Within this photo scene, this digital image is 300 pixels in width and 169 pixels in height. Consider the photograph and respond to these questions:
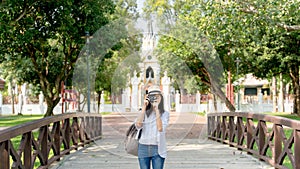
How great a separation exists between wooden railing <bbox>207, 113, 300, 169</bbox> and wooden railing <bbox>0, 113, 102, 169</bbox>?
12.4 feet

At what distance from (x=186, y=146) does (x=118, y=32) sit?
3.55m

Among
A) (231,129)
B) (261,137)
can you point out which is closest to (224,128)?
(231,129)

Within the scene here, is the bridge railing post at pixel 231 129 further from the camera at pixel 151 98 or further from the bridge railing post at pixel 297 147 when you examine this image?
the camera at pixel 151 98

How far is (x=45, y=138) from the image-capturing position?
307 inches

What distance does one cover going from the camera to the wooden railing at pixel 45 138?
5.54 metres

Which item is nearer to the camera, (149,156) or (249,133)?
(149,156)

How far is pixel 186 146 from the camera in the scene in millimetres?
12305

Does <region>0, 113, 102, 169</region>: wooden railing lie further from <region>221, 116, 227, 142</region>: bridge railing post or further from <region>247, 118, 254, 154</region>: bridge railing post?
<region>247, 118, 254, 154</region>: bridge railing post

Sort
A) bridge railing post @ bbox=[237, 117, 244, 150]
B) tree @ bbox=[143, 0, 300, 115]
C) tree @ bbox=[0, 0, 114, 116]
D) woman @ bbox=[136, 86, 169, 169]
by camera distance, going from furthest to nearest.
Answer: tree @ bbox=[0, 0, 114, 116]
tree @ bbox=[143, 0, 300, 115]
bridge railing post @ bbox=[237, 117, 244, 150]
woman @ bbox=[136, 86, 169, 169]

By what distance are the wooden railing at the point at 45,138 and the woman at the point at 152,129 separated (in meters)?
1.58

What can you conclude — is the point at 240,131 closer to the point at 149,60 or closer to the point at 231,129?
the point at 231,129

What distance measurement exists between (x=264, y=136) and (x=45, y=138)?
4.10 metres

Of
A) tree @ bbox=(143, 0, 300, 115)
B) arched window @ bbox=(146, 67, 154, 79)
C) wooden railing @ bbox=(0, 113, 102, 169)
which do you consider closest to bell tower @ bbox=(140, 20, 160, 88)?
arched window @ bbox=(146, 67, 154, 79)

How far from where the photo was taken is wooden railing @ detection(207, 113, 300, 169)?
6.77m
